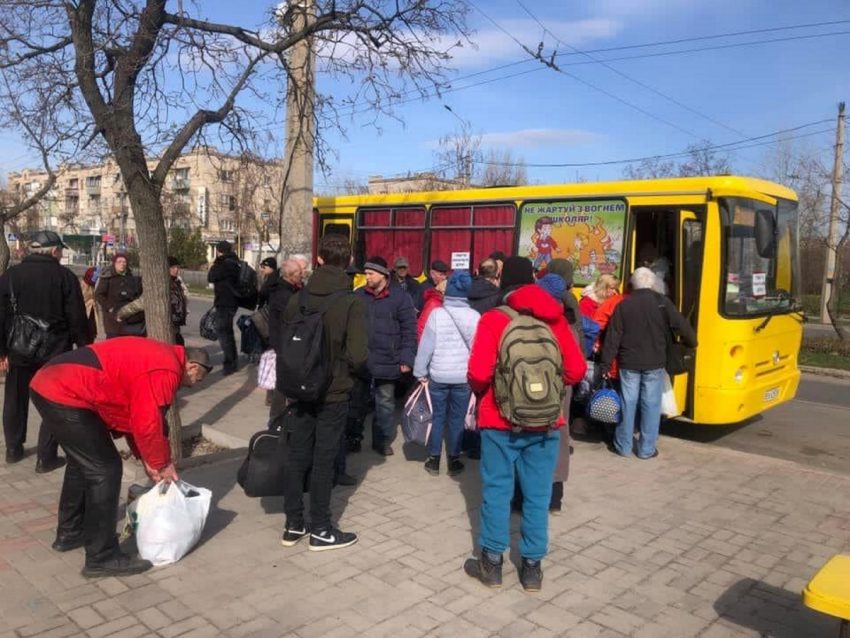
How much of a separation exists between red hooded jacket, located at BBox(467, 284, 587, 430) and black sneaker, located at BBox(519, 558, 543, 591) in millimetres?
795

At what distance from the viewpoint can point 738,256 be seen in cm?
738

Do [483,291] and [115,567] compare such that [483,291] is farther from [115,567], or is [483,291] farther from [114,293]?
[114,293]

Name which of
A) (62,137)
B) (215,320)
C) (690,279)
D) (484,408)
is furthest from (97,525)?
(215,320)

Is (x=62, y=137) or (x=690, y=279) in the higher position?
(x=62, y=137)

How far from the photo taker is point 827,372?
1370 cm

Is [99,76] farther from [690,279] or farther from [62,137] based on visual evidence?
[690,279]

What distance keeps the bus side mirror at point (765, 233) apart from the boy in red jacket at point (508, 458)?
4.47 meters

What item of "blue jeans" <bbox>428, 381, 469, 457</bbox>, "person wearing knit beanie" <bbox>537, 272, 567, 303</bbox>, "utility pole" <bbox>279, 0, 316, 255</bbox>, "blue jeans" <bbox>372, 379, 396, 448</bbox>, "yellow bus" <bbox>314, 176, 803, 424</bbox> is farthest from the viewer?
"utility pole" <bbox>279, 0, 316, 255</bbox>

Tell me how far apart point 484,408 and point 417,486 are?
204 centimetres

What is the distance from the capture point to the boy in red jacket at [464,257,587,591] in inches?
152

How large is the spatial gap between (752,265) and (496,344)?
484 centimetres

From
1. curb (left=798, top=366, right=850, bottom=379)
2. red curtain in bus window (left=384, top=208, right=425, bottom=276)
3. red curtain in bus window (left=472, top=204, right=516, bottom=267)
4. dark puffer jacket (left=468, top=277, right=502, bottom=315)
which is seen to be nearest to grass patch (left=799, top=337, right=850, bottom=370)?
curb (left=798, top=366, right=850, bottom=379)

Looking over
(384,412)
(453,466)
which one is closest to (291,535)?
(453,466)

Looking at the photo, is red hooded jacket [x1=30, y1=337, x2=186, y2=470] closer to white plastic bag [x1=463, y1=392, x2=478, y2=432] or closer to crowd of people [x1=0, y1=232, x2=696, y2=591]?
crowd of people [x1=0, y1=232, x2=696, y2=591]
